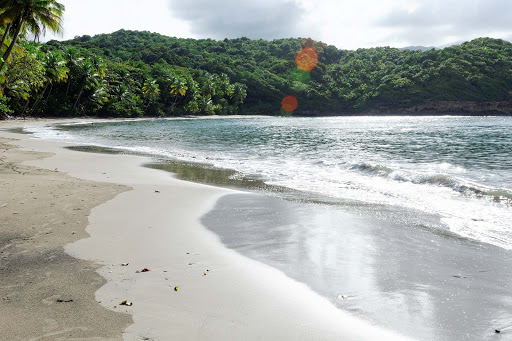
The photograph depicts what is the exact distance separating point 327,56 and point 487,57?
5668cm

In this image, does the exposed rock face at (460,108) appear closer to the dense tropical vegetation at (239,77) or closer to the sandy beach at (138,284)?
the dense tropical vegetation at (239,77)

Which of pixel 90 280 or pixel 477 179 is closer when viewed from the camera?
pixel 90 280

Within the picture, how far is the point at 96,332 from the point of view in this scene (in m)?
2.99

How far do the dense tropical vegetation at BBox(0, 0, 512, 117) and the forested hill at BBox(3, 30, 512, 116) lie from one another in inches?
10.9

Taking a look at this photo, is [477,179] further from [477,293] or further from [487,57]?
[487,57]

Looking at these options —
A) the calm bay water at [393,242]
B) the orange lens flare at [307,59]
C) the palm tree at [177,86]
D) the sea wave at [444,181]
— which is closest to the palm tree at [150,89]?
the palm tree at [177,86]

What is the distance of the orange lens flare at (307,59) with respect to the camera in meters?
132

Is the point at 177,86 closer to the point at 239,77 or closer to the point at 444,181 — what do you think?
the point at 239,77

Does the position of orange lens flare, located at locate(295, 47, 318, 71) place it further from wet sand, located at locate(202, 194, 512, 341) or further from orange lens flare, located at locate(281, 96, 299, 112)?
wet sand, located at locate(202, 194, 512, 341)

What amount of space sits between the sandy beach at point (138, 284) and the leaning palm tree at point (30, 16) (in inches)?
787

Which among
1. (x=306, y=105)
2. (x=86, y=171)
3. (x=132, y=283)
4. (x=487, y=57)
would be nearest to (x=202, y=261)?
(x=132, y=283)

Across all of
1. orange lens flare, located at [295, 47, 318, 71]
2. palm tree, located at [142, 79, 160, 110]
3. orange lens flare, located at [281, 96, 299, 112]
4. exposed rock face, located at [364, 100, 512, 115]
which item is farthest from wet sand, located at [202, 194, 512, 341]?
orange lens flare, located at [295, 47, 318, 71]

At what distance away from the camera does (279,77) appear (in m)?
120

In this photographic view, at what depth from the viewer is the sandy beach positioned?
311 cm
